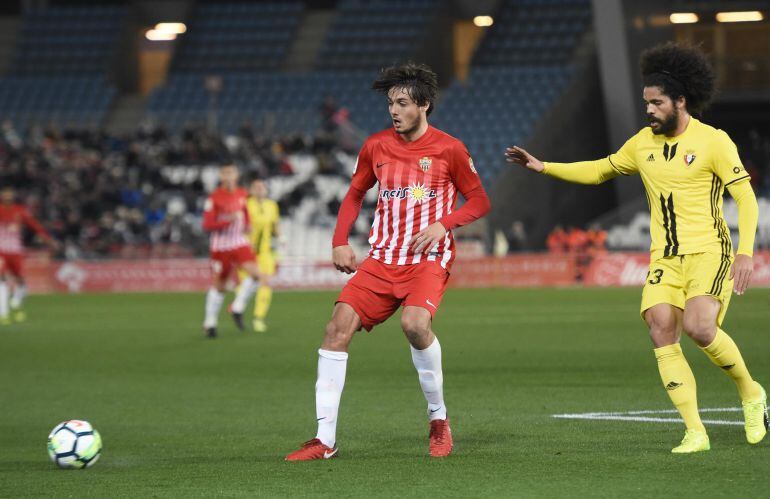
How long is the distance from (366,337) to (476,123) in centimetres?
2378

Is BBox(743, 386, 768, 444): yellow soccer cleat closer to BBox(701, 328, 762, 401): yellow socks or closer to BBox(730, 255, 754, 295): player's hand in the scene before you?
BBox(701, 328, 762, 401): yellow socks

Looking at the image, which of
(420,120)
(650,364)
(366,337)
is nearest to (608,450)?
(420,120)

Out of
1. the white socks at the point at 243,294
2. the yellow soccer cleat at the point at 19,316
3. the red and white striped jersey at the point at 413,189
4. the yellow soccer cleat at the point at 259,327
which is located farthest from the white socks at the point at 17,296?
the red and white striped jersey at the point at 413,189

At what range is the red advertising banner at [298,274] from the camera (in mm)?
34031

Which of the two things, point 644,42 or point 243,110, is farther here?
point 243,110

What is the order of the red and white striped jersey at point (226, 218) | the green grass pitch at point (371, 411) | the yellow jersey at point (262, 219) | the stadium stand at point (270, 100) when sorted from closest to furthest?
the green grass pitch at point (371, 411) → the red and white striped jersey at point (226, 218) → the yellow jersey at point (262, 219) → the stadium stand at point (270, 100)

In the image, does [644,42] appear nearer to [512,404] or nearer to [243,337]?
[243,337]

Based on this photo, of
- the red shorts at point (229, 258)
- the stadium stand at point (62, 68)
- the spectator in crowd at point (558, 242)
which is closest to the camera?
the red shorts at point (229, 258)

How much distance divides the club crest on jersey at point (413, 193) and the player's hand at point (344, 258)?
1.33ft

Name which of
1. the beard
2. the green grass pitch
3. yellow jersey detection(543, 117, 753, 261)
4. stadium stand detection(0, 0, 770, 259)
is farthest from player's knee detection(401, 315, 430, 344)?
stadium stand detection(0, 0, 770, 259)

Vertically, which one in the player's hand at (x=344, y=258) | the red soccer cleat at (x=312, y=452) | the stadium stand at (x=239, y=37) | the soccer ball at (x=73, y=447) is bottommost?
the red soccer cleat at (x=312, y=452)

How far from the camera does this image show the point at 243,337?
63.0ft

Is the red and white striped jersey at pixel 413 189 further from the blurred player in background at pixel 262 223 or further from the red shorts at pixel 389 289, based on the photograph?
the blurred player in background at pixel 262 223

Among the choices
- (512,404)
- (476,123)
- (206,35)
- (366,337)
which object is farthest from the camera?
(206,35)
